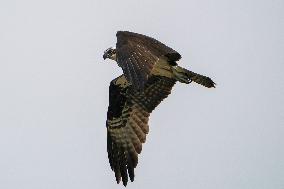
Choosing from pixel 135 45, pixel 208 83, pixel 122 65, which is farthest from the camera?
pixel 208 83

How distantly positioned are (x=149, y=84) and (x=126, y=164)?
1658 millimetres

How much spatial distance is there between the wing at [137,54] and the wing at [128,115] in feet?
8.12

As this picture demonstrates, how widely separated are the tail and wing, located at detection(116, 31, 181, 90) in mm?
1319

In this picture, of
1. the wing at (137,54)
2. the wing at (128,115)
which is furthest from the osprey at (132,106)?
the wing at (137,54)

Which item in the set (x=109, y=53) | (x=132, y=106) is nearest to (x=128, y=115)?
(x=132, y=106)

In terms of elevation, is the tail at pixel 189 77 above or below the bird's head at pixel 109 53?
below

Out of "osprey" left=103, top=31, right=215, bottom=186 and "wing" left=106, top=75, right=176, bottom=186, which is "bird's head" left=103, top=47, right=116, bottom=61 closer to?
"osprey" left=103, top=31, right=215, bottom=186

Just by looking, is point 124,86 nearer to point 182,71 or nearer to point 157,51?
point 182,71

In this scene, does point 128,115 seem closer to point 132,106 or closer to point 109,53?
point 132,106

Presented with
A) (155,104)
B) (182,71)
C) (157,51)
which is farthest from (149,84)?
(157,51)

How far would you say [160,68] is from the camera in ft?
42.4

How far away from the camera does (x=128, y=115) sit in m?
13.9

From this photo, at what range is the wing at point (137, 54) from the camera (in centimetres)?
922

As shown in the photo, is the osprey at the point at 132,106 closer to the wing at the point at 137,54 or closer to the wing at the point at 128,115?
the wing at the point at 128,115
